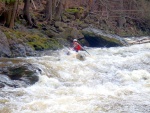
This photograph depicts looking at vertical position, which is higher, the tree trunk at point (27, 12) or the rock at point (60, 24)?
the tree trunk at point (27, 12)

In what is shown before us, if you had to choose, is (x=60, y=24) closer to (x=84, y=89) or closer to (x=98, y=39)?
(x=98, y=39)

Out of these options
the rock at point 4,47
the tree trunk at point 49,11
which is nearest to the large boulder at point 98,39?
the tree trunk at point 49,11

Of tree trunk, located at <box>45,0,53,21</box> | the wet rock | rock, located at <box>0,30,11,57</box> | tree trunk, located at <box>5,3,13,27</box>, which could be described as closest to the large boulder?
tree trunk, located at <box>45,0,53,21</box>

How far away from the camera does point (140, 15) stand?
3094cm

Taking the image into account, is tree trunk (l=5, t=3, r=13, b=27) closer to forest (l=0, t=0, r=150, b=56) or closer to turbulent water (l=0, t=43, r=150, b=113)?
forest (l=0, t=0, r=150, b=56)

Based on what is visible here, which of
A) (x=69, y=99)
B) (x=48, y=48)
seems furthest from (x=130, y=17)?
(x=69, y=99)

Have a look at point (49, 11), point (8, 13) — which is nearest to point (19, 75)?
point (8, 13)

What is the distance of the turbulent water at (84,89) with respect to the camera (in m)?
7.56


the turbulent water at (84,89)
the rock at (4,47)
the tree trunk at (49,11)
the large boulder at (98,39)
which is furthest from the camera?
the tree trunk at (49,11)

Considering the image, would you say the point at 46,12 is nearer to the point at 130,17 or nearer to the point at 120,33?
the point at 120,33

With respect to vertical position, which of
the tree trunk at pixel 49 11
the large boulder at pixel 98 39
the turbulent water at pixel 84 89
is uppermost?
the tree trunk at pixel 49 11

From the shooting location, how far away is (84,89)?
940 cm

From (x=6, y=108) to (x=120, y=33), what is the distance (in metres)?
21.1

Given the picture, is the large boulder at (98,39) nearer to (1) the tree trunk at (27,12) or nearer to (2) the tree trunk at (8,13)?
(1) the tree trunk at (27,12)
